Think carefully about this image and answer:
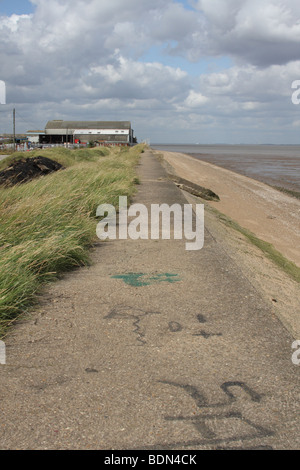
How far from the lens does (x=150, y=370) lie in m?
3.38

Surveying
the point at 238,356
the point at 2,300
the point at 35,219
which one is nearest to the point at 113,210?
the point at 35,219

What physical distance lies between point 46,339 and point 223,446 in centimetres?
180

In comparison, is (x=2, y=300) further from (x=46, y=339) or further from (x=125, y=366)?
(x=125, y=366)

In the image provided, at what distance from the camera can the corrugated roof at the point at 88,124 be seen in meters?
97.5

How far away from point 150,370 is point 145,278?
7.29 feet

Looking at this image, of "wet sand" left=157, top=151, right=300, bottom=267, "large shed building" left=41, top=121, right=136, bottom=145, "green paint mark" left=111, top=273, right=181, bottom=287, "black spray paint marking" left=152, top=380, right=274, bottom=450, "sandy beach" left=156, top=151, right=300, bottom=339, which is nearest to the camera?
"black spray paint marking" left=152, top=380, right=274, bottom=450

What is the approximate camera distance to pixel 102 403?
2.96 metres

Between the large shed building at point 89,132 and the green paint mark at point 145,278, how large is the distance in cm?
8725

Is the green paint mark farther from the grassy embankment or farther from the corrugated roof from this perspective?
the corrugated roof

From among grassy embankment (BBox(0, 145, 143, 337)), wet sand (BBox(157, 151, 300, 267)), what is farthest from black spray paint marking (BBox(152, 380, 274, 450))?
wet sand (BBox(157, 151, 300, 267))

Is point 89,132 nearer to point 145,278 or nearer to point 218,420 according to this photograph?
point 145,278

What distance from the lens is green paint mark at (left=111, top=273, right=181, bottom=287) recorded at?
5363mm

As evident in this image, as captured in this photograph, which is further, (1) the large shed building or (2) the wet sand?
(1) the large shed building
